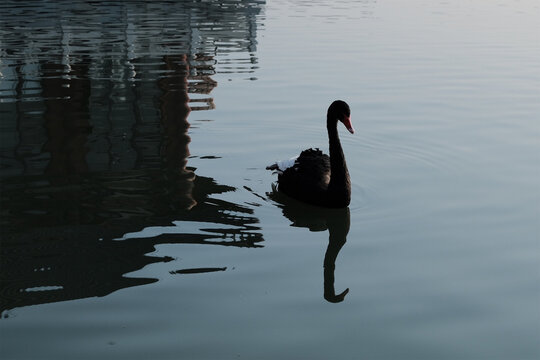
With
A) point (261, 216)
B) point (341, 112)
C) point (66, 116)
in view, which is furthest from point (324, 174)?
point (66, 116)

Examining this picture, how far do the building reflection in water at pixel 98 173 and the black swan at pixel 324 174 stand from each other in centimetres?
69

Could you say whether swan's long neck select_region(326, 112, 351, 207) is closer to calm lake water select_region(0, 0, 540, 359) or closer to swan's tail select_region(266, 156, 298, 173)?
calm lake water select_region(0, 0, 540, 359)

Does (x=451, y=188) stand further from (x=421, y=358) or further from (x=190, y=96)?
(x=190, y=96)

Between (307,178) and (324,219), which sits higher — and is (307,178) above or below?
above

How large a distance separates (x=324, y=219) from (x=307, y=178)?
645 mm

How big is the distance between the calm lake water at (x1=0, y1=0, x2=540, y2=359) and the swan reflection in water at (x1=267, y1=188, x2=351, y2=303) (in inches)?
1.3

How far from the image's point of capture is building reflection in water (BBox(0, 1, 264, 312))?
842 centimetres

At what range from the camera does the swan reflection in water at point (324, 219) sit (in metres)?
9.09

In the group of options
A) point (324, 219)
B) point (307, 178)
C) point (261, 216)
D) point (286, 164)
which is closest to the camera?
point (261, 216)

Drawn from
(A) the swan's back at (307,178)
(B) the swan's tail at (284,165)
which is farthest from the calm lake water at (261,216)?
(B) the swan's tail at (284,165)

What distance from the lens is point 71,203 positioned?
34.6 ft

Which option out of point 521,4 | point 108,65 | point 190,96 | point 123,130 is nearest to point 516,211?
point 123,130

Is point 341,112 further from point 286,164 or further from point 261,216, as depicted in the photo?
point 261,216

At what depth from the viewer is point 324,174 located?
35.7 ft
